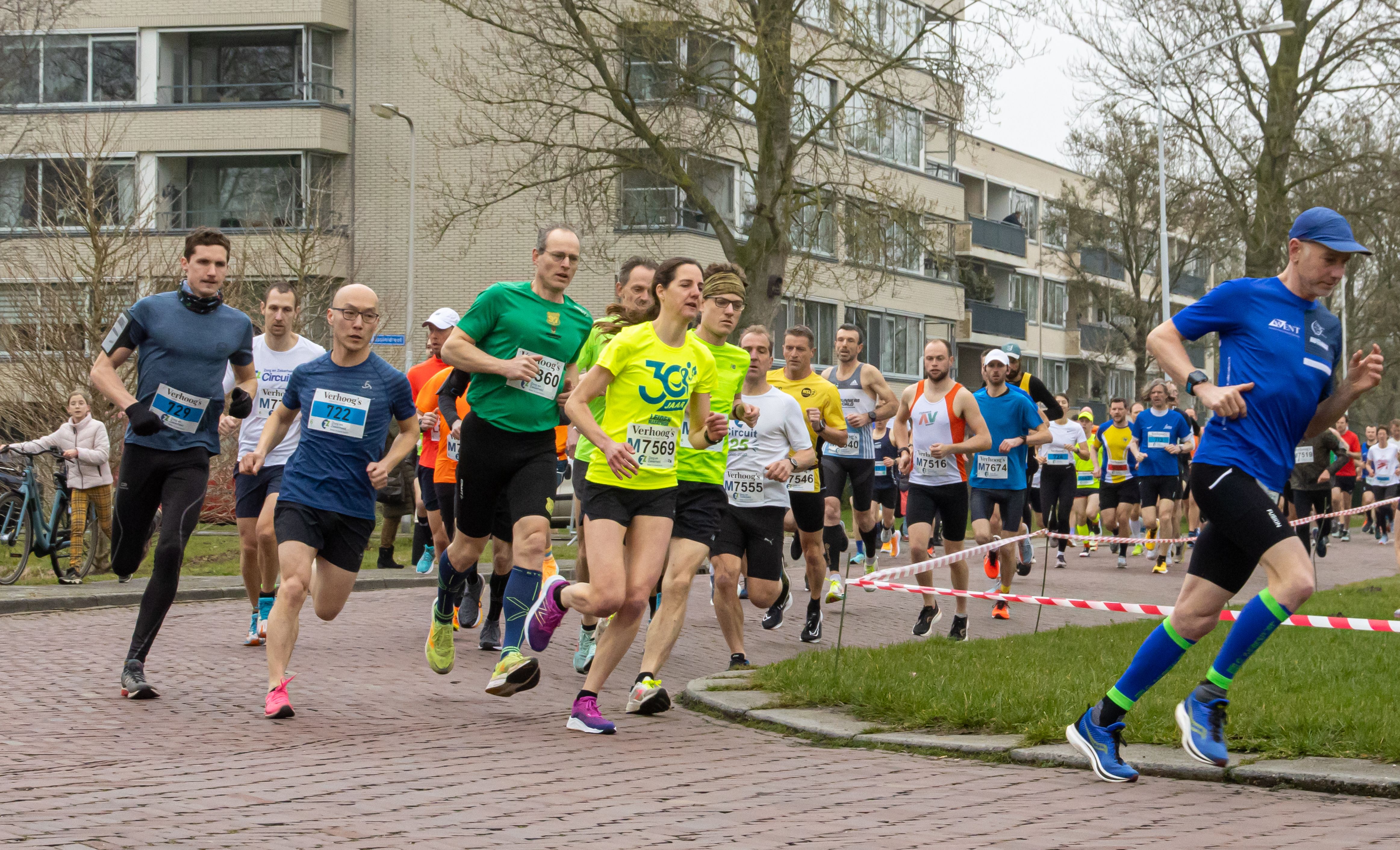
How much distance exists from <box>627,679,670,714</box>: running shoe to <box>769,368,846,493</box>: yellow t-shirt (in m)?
3.75

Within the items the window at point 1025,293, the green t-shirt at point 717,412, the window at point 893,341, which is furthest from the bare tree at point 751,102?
the window at point 1025,293

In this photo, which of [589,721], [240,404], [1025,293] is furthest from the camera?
[1025,293]

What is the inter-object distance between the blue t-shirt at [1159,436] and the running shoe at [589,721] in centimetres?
1340

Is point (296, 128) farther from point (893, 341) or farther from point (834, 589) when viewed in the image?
point (834, 589)

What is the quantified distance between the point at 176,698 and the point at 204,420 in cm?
144

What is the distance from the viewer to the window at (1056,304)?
74938mm

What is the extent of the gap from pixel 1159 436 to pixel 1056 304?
57.7 meters

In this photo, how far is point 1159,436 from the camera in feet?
64.0

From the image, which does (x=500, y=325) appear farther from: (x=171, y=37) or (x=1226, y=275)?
(x=1226, y=275)

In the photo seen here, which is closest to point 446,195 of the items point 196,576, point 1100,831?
point 196,576

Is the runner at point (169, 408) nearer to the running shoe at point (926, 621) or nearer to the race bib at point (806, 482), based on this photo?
the race bib at point (806, 482)

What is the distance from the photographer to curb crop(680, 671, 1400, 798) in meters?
6.12

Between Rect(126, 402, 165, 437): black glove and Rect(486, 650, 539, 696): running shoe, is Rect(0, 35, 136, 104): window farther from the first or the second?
Rect(486, 650, 539, 696): running shoe

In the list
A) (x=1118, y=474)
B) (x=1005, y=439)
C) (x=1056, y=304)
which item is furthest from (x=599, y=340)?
(x=1056, y=304)
